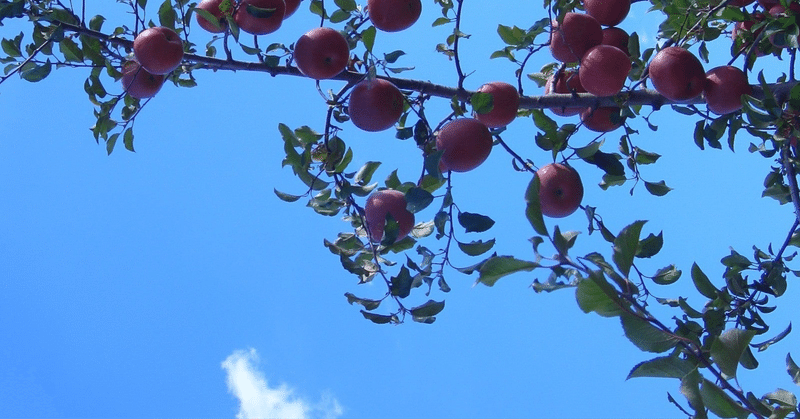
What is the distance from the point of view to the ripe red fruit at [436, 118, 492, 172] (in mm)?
2164

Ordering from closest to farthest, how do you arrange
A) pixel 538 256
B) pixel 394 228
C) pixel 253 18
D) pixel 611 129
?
pixel 538 256, pixel 394 228, pixel 253 18, pixel 611 129

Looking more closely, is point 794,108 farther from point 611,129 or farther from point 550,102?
point 550,102

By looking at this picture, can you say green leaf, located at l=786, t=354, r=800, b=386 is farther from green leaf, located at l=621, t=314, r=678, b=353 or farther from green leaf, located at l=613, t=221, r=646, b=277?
green leaf, located at l=613, t=221, r=646, b=277

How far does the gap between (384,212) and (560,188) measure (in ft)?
2.25

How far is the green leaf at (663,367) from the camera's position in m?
1.32

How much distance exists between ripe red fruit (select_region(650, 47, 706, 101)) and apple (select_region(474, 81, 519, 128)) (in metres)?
0.54

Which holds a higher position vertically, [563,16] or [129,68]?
[129,68]

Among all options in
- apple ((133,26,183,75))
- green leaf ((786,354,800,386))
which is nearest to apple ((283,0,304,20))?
apple ((133,26,183,75))

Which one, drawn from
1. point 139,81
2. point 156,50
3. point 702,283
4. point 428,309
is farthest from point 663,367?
point 139,81

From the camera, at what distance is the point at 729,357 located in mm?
1346

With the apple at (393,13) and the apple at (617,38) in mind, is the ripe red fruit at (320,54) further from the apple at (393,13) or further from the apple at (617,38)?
the apple at (617,38)

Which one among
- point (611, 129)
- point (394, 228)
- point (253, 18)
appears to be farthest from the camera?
point (611, 129)

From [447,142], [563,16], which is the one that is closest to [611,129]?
[563,16]

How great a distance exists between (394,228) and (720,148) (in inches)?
61.0
